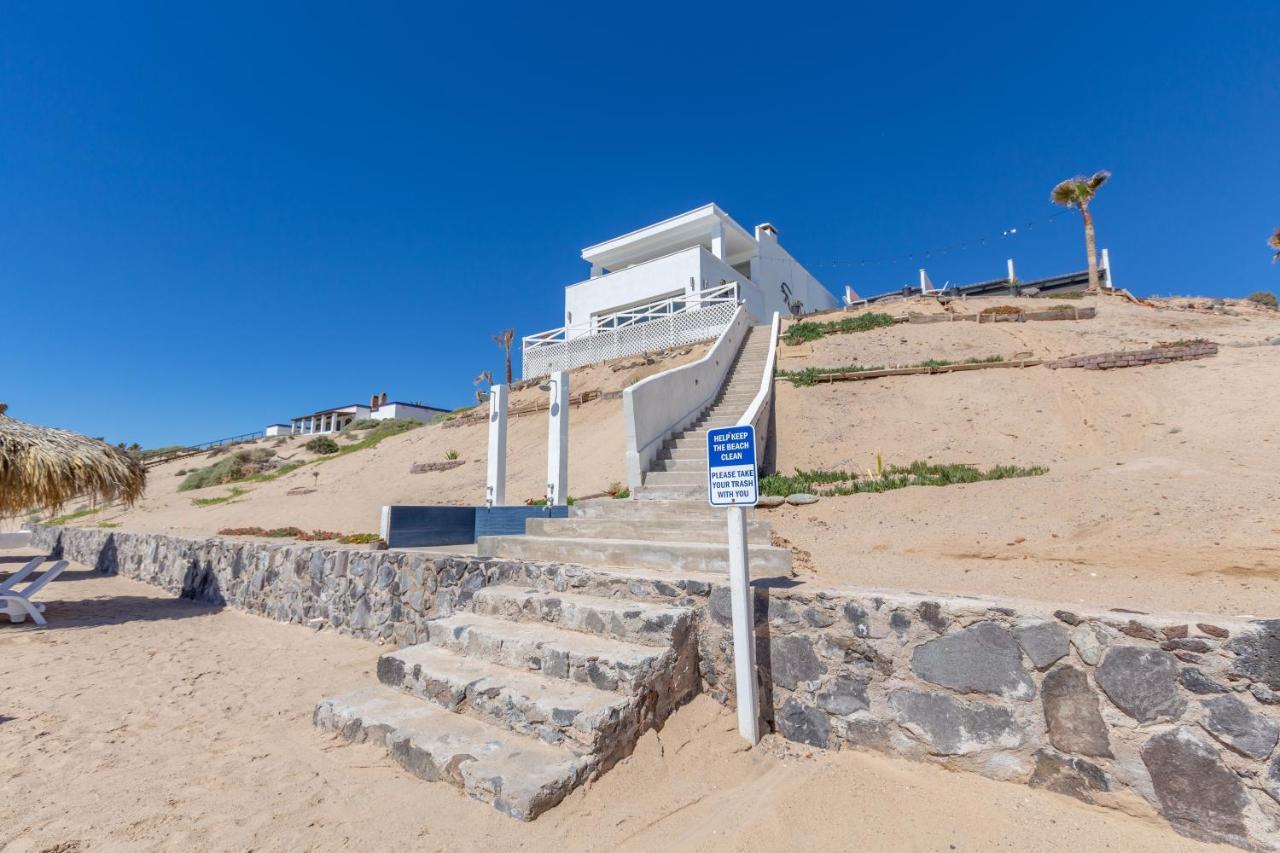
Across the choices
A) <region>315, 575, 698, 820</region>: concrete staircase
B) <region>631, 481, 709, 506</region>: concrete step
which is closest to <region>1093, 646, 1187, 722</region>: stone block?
<region>315, 575, 698, 820</region>: concrete staircase

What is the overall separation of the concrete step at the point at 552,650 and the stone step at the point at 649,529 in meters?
1.70

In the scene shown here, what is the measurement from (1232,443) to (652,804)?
10.6m

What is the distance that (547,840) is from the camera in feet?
8.27

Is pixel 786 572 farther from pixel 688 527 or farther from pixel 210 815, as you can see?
pixel 210 815

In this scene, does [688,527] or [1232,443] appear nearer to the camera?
[688,527]

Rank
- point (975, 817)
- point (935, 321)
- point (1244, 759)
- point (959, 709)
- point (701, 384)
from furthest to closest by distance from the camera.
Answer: point (935, 321) → point (701, 384) → point (959, 709) → point (975, 817) → point (1244, 759)

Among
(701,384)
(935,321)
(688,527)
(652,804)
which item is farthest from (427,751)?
(935,321)

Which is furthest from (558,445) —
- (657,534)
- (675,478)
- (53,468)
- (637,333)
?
(637,333)

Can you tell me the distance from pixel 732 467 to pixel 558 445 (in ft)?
17.4

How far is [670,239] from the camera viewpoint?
26703 mm

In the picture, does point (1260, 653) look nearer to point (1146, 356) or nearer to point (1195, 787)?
point (1195, 787)

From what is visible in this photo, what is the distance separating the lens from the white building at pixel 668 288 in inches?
831

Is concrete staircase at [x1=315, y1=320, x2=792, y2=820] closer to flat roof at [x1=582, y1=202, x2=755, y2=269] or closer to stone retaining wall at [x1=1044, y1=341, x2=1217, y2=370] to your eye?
stone retaining wall at [x1=1044, y1=341, x2=1217, y2=370]

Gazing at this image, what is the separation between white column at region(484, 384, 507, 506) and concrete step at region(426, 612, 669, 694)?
3.73 metres
